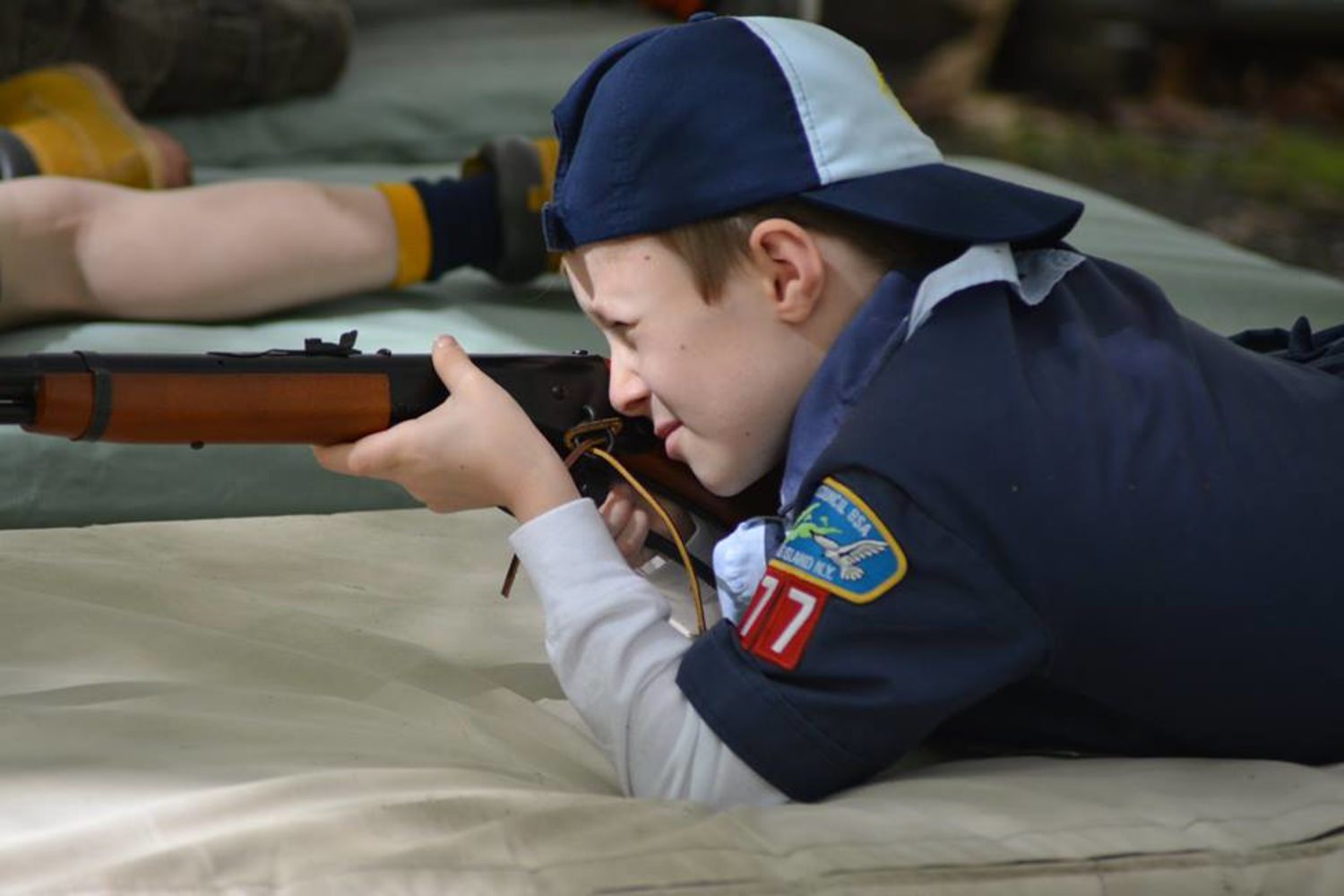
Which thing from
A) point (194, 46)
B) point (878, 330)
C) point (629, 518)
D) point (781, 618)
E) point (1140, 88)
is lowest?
point (1140, 88)

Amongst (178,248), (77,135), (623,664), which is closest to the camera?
(623,664)

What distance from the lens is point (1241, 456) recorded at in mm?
1060

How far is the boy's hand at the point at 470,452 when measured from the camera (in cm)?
114

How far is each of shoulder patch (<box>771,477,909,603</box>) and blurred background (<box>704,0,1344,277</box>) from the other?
11.7 feet

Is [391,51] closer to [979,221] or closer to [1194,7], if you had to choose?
[979,221]

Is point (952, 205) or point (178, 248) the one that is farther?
point (178, 248)

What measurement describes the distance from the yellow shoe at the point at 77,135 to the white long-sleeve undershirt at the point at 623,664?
1.05 meters

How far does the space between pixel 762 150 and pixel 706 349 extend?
121 millimetres

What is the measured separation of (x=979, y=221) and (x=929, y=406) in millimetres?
139

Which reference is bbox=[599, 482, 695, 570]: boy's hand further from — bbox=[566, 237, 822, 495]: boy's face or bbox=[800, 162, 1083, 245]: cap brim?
bbox=[800, 162, 1083, 245]: cap brim

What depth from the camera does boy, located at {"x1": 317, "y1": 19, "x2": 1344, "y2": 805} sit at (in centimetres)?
100

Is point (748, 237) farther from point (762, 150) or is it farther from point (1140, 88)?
point (1140, 88)

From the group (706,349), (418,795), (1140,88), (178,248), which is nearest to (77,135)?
(178,248)

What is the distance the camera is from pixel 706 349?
1.10 meters
